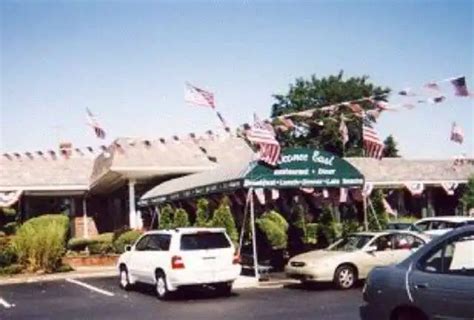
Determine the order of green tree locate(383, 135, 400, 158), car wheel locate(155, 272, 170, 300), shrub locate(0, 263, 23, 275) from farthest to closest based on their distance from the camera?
green tree locate(383, 135, 400, 158) → shrub locate(0, 263, 23, 275) → car wheel locate(155, 272, 170, 300)

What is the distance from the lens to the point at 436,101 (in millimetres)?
19828

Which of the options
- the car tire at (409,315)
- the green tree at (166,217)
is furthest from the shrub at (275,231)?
the car tire at (409,315)

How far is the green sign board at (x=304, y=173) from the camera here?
19.7 metres

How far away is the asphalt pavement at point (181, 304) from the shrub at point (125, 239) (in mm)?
7076

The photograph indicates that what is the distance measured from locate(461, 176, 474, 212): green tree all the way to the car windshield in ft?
69.1

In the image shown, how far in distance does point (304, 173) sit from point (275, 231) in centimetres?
455

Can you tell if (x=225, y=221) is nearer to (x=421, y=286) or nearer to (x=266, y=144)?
(x=266, y=144)

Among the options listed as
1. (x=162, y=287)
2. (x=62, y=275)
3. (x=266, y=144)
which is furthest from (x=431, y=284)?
(x=62, y=275)

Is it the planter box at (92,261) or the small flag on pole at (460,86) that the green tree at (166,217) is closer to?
the planter box at (92,261)

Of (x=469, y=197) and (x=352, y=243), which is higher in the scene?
(x=469, y=197)

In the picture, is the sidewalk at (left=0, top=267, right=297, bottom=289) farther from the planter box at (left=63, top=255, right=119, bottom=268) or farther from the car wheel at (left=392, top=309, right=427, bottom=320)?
the car wheel at (left=392, top=309, right=427, bottom=320)

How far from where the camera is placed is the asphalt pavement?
45.1ft

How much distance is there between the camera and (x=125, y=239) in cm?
2750

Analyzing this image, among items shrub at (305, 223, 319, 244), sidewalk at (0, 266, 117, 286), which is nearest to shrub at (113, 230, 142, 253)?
sidewalk at (0, 266, 117, 286)
